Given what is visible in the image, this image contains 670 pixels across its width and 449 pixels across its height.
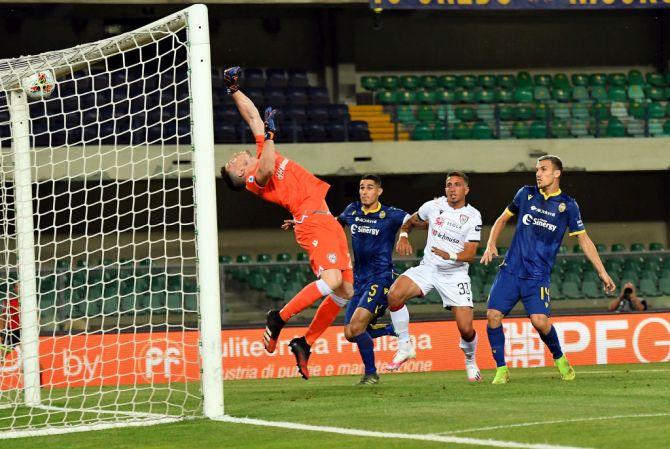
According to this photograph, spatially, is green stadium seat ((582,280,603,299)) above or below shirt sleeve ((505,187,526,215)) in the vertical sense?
below

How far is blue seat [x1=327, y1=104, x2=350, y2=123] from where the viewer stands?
2526 cm

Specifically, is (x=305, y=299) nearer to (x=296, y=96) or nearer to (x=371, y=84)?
(x=296, y=96)

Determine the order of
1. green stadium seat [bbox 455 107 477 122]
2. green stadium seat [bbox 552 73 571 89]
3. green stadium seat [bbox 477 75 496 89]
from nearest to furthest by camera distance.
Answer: green stadium seat [bbox 455 107 477 122] < green stadium seat [bbox 477 75 496 89] < green stadium seat [bbox 552 73 571 89]

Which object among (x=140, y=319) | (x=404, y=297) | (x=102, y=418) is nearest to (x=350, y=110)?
(x=140, y=319)

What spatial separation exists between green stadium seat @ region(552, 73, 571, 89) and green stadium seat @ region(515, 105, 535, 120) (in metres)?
2.66

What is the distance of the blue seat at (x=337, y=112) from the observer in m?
25.3

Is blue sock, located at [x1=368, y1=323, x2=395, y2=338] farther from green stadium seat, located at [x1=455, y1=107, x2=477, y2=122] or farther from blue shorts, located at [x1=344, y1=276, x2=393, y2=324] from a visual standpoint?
green stadium seat, located at [x1=455, y1=107, x2=477, y2=122]

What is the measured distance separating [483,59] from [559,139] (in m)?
5.22

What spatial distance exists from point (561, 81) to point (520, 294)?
18.1m

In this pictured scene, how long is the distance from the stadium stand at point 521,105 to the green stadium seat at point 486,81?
0.02m

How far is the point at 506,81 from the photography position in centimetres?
2830

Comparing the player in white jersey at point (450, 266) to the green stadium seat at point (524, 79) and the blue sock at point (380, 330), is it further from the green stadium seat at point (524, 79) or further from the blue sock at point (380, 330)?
the green stadium seat at point (524, 79)

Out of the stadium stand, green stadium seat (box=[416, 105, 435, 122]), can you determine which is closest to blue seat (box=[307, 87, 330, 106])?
the stadium stand

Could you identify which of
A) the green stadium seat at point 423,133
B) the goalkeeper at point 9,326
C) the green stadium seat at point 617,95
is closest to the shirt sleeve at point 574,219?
the goalkeeper at point 9,326
